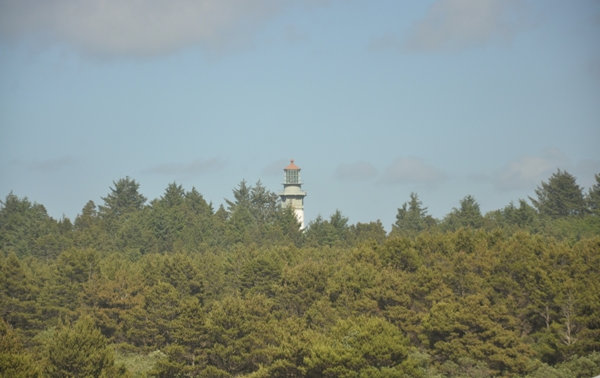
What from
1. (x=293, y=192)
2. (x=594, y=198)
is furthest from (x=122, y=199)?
(x=594, y=198)

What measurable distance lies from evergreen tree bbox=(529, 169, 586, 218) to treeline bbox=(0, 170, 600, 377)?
20.4m

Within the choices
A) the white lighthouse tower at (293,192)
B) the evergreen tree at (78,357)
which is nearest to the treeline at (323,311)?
the evergreen tree at (78,357)

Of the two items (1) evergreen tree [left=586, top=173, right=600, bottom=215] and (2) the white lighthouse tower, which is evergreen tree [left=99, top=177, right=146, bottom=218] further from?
(1) evergreen tree [left=586, top=173, right=600, bottom=215]

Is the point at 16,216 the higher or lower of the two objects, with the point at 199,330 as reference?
higher

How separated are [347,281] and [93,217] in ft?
233

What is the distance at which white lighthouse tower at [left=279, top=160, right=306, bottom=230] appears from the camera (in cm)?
12512

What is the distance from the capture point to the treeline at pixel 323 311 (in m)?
51.9

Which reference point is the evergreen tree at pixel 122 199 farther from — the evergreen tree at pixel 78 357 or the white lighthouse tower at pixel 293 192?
the evergreen tree at pixel 78 357

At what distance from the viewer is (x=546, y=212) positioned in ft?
395

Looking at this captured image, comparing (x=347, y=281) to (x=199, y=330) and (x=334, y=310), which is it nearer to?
(x=334, y=310)

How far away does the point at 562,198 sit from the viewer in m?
118

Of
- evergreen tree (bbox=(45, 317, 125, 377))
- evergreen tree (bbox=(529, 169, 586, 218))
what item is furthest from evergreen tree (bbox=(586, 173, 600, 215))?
evergreen tree (bbox=(45, 317, 125, 377))

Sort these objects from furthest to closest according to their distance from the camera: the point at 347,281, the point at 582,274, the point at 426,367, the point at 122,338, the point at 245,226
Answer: the point at 245,226 < the point at 122,338 < the point at 347,281 < the point at 582,274 < the point at 426,367

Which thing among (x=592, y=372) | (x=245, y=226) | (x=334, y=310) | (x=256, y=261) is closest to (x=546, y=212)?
(x=245, y=226)
